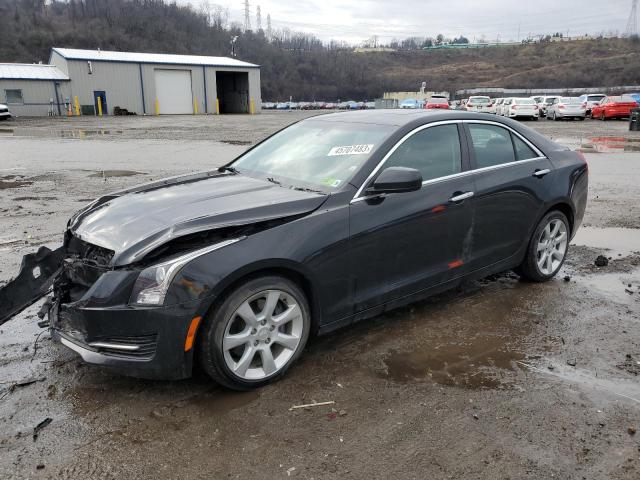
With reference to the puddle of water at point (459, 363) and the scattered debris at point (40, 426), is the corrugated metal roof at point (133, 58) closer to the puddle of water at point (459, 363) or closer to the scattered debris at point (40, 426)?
the scattered debris at point (40, 426)

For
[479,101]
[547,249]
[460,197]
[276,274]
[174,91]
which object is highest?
[174,91]

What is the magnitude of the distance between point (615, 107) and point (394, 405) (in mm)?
35719

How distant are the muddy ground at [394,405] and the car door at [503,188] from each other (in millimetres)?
542

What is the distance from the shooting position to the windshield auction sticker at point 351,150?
13.0 ft

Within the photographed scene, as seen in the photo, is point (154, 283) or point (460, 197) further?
point (460, 197)

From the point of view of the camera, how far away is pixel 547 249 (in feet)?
17.0

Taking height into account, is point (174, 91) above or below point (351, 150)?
below

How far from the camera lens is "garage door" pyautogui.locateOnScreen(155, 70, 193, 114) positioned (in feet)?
167

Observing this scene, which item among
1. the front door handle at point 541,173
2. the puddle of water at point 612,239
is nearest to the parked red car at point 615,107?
the puddle of water at point 612,239

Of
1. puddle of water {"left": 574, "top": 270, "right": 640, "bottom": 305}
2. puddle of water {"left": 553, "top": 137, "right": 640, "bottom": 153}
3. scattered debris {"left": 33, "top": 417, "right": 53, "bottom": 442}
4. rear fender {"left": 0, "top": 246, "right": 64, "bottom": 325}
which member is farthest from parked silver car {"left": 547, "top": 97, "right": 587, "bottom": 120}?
scattered debris {"left": 33, "top": 417, "right": 53, "bottom": 442}

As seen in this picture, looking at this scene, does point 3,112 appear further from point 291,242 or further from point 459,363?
point 459,363

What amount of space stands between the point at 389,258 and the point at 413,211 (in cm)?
40

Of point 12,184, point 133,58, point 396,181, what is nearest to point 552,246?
point 396,181

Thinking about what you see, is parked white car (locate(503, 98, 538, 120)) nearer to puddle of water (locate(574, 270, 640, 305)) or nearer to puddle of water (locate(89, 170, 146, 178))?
puddle of water (locate(89, 170, 146, 178))
